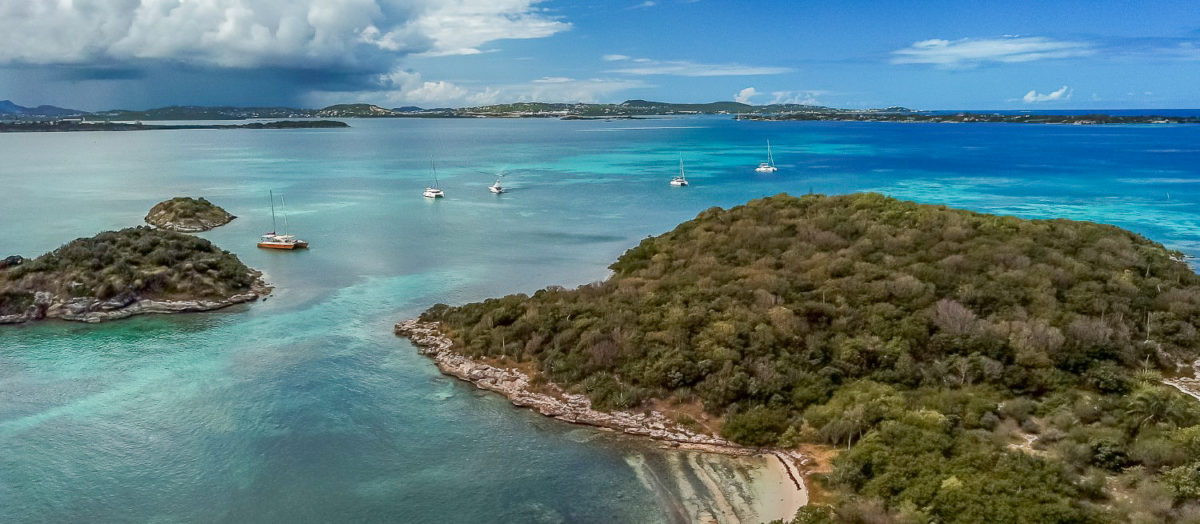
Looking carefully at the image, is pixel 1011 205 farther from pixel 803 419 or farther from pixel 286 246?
pixel 286 246

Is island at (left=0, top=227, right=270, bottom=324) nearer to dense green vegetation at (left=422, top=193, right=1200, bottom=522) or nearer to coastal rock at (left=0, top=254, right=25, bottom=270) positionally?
coastal rock at (left=0, top=254, right=25, bottom=270)

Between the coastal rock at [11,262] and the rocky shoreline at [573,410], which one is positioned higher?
the coastal rock at [11,262]

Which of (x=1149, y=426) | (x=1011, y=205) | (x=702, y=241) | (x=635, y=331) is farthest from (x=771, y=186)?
(x=1149, y=426)

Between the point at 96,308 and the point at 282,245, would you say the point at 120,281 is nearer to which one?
the point at 96,308

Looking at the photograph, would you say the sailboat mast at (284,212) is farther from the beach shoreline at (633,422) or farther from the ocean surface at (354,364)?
the beach shoreline at (633,422)

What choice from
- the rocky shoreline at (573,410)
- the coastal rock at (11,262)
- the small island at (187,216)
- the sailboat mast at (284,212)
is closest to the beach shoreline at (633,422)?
the rocky shoreline at (573,410)

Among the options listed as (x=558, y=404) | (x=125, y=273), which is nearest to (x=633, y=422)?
(x=558, y=404)

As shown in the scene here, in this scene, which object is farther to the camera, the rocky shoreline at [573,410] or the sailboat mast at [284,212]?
the sailboat mast at [284,212]
